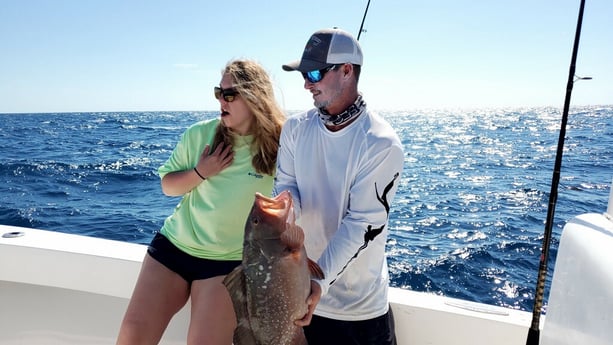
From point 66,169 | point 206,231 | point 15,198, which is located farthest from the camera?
point 66,169

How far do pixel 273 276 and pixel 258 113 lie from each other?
1.36m

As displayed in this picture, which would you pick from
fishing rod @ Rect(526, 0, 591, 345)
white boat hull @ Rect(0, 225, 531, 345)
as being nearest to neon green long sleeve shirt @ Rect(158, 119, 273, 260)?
white boat hull @ Rect(0, 225, 531, 345)

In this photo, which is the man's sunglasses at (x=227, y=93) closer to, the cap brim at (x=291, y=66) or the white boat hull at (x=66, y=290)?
the cap brim at (x=291, y=66)

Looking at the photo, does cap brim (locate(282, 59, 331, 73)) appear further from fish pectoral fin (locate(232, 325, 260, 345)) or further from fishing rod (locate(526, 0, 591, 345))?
fishing rod (locate(526, 0, 591, 345))

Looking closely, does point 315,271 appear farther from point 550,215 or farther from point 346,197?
point 550,215

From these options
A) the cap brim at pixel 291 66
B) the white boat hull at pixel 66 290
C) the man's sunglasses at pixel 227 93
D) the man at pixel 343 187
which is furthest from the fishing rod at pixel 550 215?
the white boat hull at pixel 66 290

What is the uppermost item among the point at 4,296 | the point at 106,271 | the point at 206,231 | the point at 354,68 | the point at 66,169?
the point at 354,68

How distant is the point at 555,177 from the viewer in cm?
278

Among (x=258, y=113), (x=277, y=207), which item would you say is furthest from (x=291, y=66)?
(x=277, y=207)

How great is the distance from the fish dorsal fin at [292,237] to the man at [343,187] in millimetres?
269

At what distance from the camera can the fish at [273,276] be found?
194 centimetres

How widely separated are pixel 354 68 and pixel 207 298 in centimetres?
160

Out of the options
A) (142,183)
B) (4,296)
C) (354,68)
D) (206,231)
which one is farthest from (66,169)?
(354,68)

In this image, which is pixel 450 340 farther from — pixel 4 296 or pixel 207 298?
pixel 4 296
